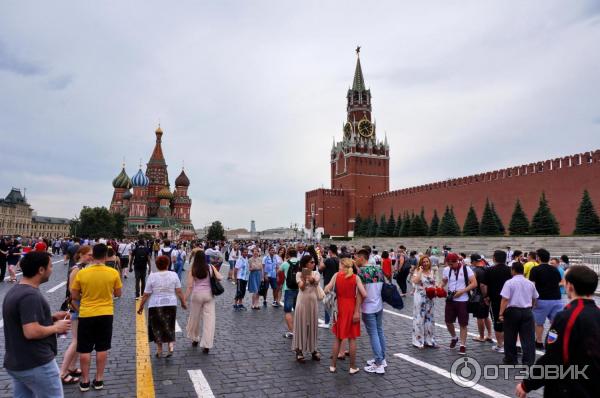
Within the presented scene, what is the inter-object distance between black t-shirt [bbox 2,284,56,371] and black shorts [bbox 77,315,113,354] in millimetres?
1576

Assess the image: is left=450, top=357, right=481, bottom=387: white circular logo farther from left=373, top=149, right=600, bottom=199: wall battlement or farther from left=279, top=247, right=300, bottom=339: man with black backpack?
left=373, top=149, right=600, bottom=199: wall battlement

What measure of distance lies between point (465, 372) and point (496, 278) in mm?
1689

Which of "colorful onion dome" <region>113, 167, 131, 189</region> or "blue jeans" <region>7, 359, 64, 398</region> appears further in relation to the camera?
"colorful onion dome" <region>113, 167, 131, 189</region>

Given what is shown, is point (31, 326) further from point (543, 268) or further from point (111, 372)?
point (543, 268)

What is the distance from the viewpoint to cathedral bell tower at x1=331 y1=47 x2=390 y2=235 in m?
65.8

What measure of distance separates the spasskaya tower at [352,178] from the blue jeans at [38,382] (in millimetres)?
59909

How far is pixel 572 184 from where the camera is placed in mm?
33062

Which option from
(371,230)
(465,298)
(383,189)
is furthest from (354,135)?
(465,298)

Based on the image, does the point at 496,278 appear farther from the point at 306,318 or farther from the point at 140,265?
the point at 140,265

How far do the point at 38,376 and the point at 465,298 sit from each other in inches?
220

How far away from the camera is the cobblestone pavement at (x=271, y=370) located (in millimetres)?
4406

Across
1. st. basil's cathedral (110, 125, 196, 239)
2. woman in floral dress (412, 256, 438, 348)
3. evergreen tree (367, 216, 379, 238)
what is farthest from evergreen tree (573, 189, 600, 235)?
st. basil's cathedral (110, 125, 196, 239)

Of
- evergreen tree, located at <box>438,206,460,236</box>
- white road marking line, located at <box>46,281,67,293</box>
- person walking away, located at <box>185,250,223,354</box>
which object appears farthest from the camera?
evergreen tree, located at <box>438,206,460,236</box>

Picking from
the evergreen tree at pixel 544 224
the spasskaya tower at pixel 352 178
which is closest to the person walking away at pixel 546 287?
the evergreen tree at pixel 544 224
